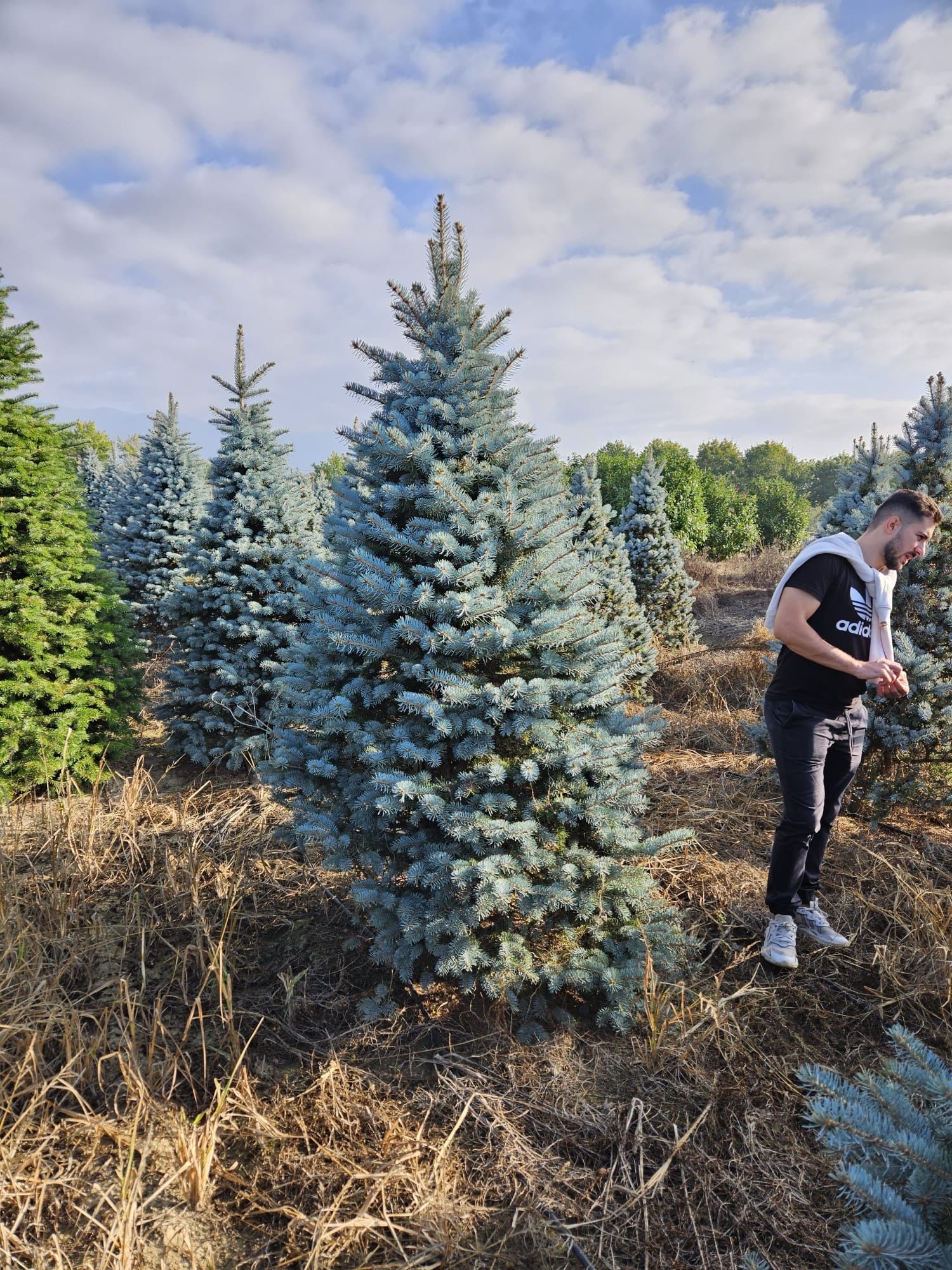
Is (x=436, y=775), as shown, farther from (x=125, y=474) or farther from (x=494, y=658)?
(x=125, y=474)

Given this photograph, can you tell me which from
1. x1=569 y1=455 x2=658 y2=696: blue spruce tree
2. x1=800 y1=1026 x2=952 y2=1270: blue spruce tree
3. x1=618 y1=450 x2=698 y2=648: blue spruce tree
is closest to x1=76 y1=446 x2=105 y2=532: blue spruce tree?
x1=618 y1=450 x2=698 y2=648: blue spruce tree

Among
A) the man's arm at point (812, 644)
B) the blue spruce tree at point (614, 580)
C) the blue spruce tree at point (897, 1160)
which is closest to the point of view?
the blue spruce tree at point (897, 1160)

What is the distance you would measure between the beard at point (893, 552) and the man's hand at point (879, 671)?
0.46 metres

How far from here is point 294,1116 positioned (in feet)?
7.96

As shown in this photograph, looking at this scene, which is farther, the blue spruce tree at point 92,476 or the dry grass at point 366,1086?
the blue spruce tree at point 92,476

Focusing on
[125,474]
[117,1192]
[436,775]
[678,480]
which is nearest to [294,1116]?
[117,1192]

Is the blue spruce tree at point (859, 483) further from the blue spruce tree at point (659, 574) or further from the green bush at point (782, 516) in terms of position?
the green bush at point (782, 516)

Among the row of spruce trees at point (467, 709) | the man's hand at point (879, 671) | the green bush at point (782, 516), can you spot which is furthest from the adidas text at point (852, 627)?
the green bush at point (782, 516)

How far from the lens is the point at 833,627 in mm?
3109

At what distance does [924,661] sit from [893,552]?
1.35 meters

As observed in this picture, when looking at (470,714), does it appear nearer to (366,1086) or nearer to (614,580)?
(366,1086)

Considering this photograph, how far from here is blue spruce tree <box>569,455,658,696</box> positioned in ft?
23.1

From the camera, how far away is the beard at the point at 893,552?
3.13m

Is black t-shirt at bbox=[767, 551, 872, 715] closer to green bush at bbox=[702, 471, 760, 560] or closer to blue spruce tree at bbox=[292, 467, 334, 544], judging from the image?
blue spruce tree at bbox=[292, 467, 334, 544]
